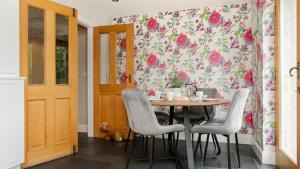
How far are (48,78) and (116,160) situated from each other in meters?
1.37

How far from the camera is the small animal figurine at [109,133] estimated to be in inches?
152

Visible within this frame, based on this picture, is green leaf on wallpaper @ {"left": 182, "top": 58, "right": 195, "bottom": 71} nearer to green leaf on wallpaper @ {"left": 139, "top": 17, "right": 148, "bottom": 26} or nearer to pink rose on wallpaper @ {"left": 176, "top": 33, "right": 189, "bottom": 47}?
pink rose on wallpaper @ {"left": 176, "top": 33, "right": 189, "bottom": 47}

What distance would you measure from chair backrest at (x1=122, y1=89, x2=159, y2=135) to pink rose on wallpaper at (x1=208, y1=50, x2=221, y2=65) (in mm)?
2000

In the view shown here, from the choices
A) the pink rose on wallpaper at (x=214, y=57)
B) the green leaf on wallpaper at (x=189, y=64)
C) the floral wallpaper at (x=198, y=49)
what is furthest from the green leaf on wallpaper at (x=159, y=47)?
the pink rose on wallpaper at (x=214, y=57)

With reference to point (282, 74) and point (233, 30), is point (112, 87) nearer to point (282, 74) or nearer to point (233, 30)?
point (233, 30)

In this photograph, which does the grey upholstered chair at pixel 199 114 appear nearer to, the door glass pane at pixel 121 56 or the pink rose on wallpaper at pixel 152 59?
the pink rose on wallpaper at pixel 152 59

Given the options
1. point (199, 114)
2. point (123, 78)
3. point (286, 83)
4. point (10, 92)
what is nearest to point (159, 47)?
point (123, 78)

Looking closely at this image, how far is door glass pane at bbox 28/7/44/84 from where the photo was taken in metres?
2.69

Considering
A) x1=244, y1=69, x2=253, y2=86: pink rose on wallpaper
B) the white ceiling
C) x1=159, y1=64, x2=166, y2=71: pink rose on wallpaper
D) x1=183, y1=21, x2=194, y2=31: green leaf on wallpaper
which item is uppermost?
the white ceiling

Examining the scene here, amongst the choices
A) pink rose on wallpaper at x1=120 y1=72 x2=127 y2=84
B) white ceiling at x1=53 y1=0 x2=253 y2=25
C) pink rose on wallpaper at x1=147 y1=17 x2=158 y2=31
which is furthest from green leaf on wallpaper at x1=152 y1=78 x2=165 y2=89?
white ceiling at x1=53 y1=0 x2=253 y2=25

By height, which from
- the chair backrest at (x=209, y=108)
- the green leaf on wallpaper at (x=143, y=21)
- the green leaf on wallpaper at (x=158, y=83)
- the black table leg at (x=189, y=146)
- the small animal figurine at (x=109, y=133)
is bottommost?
the small animal figurine at (x=109, y=133)

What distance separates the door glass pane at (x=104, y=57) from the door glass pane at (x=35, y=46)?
1.44 m

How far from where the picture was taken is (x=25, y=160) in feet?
8.42

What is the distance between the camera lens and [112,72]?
4.03m
